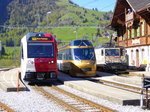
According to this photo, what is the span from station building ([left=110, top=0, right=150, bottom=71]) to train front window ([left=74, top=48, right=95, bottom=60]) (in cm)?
873

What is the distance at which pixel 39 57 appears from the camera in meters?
19.1

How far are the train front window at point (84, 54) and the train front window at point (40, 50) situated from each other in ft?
17.2

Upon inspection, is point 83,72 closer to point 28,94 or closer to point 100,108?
point 28,94

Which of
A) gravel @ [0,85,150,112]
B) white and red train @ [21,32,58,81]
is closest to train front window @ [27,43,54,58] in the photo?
white and red train @ [21,32,58,81]

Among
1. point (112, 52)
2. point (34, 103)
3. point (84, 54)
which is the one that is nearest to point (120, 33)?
point (112, 52)

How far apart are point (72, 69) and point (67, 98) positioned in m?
11.2

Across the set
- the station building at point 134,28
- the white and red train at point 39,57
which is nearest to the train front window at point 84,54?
the white and red train at point 39,57

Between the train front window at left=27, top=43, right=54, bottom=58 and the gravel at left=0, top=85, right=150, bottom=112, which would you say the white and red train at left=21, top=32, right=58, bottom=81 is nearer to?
the train front window at left=27, top=43, right=54, bottom=58

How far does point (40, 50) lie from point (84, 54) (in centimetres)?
597

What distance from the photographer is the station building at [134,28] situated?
111 ft

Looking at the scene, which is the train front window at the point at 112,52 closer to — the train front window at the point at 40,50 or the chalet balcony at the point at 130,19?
the chalet balcony at the point at 130,19

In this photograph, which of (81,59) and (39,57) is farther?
(81,59)

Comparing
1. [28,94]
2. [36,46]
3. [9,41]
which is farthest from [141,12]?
[9,41]

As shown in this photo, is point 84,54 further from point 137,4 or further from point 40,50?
point 137,4
